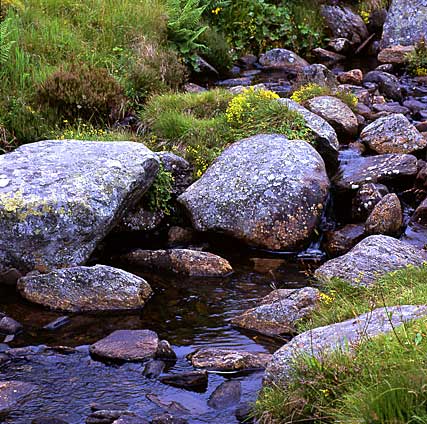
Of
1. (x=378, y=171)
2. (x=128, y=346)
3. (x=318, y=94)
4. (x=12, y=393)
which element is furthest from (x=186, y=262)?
(x=318, y=94)

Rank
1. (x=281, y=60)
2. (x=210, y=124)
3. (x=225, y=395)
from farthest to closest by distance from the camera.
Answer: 1. (x=281, y=60)
2. (x=210, y=124)
3. (x=225, y=395)

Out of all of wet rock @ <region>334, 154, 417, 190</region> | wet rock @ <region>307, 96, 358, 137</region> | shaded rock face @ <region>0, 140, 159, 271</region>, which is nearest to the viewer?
shaded rock face @ <region>0, 140, 159, 271</region>

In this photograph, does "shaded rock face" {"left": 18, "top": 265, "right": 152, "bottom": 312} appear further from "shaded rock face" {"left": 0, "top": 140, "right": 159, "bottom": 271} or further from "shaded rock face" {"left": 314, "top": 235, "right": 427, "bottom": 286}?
"shaded rock face" {"left": 314, "top": 235, "right": 427, "bottom": 286}

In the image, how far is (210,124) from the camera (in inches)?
417

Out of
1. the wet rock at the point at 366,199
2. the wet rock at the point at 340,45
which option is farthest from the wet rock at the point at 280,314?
the wet rock at the point at 340,45

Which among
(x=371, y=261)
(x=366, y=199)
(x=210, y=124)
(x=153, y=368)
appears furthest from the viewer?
(x=210, y=124)

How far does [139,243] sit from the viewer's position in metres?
9.00

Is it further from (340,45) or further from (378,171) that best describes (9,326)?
(340,45)

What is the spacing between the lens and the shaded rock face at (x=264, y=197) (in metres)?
8.65

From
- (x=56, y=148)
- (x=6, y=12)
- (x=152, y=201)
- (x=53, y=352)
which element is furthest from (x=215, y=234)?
(x=6, y=12)

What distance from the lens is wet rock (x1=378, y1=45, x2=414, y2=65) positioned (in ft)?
51.1

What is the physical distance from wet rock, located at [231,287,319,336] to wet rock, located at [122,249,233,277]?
124 centimetres

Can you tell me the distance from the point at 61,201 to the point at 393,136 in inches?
211

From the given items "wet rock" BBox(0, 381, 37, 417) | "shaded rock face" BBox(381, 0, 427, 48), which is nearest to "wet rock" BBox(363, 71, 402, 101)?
"shaded rock face" BBox(381, 0, 427, 48)
